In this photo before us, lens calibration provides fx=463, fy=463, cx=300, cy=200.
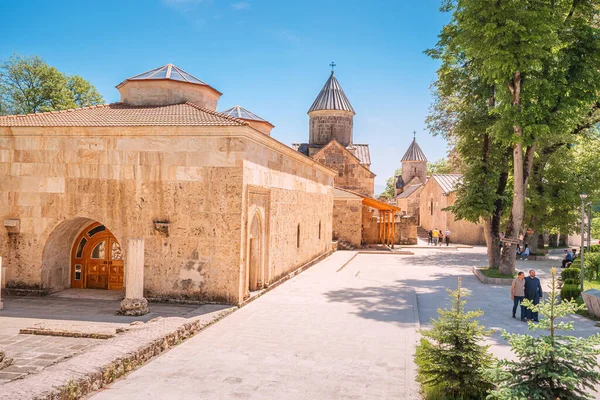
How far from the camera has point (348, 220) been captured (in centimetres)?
3048

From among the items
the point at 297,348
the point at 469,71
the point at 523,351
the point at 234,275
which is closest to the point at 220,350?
the point at 297,348

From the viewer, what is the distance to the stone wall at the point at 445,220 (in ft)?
125

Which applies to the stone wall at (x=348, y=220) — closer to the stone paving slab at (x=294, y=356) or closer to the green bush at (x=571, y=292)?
the stone paving slab at (x=294, y=356)

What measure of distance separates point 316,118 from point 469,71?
20.1 meters

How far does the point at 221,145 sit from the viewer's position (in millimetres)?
11781

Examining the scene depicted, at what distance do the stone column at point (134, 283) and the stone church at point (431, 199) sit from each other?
16847mm

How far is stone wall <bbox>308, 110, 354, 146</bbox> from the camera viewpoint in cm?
3950

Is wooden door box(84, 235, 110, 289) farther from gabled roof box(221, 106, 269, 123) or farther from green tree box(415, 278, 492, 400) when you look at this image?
green tree box(415, 278, 492, 400)

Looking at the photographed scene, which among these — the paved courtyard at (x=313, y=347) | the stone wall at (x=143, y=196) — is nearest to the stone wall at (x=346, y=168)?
the paved courtyard at (x=313, y=347)

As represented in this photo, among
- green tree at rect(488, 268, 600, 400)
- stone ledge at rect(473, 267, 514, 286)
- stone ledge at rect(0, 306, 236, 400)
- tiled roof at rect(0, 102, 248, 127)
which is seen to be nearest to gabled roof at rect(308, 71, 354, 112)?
stone ledge at rect(473, 267, 514, 286)

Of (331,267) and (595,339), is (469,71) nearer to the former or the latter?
(331,267)

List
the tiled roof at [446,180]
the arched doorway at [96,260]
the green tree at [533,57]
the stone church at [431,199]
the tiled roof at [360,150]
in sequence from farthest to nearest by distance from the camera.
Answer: the tiled roof at [360,150] < the tiled roof at [446,180] < the stone church at [431,199] < the green tree at [533,57] < the arched doorway at [96,260]

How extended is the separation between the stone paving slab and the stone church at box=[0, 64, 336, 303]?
1.84 metres

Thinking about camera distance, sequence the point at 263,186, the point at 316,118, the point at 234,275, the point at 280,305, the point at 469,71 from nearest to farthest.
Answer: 1. the point at 234,275
2. the point at 280,305
3. the point at 263,186
4. the point at 469,71
5. the point at 316,118
